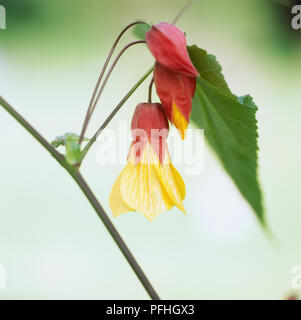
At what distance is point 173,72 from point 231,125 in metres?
0.09

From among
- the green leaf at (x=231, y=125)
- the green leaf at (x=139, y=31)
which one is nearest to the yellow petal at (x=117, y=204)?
the green leaf at (x=231, y=125)

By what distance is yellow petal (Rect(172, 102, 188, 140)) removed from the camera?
49 cm

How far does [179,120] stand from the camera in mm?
498

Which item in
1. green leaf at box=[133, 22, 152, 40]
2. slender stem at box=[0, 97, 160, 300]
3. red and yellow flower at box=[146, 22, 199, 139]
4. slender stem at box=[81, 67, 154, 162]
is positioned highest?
green leaf at box=[133, 22, 152, 40]

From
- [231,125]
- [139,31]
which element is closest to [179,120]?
[231,125]

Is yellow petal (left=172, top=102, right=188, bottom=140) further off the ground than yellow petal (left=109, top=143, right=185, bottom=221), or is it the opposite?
yellow petal (left=172, top=102, right=188, bottom=140)

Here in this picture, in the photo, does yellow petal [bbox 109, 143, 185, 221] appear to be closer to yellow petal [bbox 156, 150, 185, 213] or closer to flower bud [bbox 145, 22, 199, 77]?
yellow petal [bbox 156, 150, 185, 213]

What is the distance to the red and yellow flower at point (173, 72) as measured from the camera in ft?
1.42

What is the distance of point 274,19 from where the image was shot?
6.58 feet

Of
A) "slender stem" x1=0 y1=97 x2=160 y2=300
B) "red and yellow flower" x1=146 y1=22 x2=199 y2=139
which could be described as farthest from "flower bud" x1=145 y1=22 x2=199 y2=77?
"slender stem" x1=0 y1=97 x2=160 y2=300

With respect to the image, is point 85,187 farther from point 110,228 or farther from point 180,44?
point 180,44

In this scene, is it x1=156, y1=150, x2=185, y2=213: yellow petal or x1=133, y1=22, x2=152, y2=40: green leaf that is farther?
x1=133, y1=22, x2=152, y2=40: green leaf

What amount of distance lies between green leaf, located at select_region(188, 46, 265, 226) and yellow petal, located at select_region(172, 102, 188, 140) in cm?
4

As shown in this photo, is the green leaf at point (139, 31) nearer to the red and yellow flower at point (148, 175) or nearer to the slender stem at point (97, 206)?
the red and yellow flower at point (148, 175)
